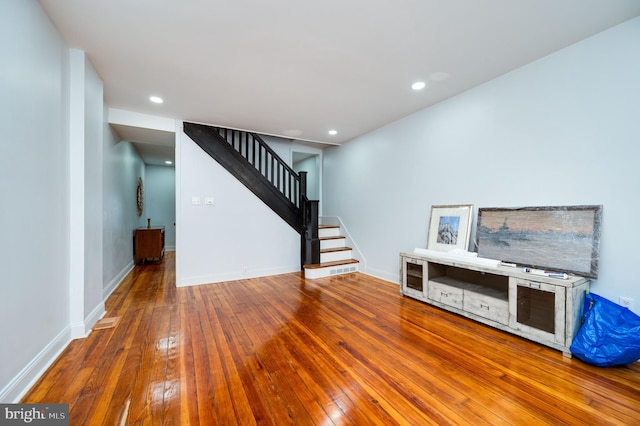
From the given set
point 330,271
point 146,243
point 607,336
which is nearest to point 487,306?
point 607,336

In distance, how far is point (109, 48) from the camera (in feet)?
7.59

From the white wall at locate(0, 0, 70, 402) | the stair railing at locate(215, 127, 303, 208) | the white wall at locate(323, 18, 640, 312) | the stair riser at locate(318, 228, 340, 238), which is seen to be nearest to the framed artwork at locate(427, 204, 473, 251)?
the white wall at locate(323, 18, 640, 312)

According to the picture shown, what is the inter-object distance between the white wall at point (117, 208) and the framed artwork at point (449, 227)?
4.39 m

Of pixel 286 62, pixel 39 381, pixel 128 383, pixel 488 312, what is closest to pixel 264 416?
pixel 128 383

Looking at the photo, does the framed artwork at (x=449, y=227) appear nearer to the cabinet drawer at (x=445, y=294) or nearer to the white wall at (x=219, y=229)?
the cabinet drawer at (x=445, y=294)

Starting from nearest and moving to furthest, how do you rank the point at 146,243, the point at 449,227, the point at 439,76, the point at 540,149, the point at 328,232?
the point at 540,149
the point at 439,76
the point at 449,227
the point at 328,232
the point at 146,243

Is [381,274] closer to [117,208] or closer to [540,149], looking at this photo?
[540,149]

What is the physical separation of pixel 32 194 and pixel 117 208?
2.69 metres

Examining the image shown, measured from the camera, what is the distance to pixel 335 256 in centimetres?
503

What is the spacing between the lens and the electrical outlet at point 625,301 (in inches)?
79.3

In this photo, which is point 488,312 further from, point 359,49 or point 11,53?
point 11,53

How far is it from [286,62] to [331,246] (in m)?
3.59

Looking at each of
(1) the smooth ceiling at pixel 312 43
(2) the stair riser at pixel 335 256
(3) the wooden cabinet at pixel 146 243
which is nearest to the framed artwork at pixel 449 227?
(1) the smooth ceiling at pixel 312 43

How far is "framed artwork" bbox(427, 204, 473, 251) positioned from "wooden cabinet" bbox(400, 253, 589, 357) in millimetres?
304
